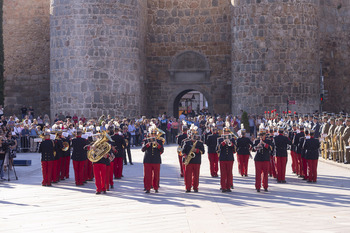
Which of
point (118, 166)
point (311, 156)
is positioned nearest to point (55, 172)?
point (118, 166)

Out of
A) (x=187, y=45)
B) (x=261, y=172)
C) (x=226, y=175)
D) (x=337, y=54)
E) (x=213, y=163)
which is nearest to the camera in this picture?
(x=226, y=175)

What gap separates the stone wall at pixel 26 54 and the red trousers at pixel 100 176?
76.8 feet

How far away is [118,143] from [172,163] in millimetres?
4748

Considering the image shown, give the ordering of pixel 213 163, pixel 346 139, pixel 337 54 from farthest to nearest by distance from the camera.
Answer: pixel 337 54
pixel 346 139
pixel 213 163

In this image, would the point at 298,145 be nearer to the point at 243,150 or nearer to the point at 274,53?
the point at 243,150

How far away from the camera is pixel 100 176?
578 inches

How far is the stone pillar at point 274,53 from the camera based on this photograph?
31.7m

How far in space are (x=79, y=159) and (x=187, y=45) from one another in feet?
67.7

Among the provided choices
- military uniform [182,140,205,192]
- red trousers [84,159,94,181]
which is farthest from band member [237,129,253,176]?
red trousers [84,159,94,181]

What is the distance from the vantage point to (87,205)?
12734mm

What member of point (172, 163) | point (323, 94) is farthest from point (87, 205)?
point (323, 94)

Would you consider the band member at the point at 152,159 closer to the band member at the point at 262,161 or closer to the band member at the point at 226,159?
the band member at the point at 226,159

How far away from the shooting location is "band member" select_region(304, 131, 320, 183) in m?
16.2

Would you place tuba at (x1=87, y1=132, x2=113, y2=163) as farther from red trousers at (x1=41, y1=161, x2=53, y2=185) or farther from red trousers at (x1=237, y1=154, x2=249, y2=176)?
red trousers at (x1=237, y1=154, x2=249, y2=176)
